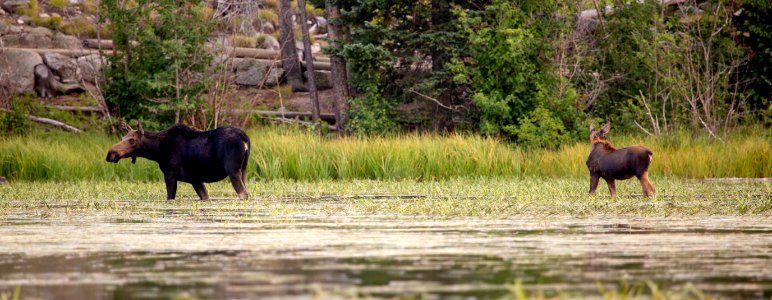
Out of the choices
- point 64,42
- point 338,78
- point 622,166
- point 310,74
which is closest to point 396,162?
point 622,166

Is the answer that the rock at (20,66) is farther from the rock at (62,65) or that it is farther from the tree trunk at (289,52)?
the tree trunk at (289,52)

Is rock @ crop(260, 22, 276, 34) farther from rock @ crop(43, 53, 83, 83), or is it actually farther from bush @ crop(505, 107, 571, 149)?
bush @ crop(505, 107, 571, 149)

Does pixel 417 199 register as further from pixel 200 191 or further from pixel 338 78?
pixel 338 78

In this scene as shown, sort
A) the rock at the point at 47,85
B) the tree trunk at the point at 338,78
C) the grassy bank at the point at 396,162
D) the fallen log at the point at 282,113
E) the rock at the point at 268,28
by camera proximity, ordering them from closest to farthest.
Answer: the grassy bank at the point at 396,162, the fallen log at the point at 282,113, the tree trunk at the point at 338,78, the rock at the point at 47,85, the rock at the point at 268,28

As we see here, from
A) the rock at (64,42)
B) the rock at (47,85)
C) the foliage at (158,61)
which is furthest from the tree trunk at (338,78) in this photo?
the rock at (64,42)

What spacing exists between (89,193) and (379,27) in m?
14.6

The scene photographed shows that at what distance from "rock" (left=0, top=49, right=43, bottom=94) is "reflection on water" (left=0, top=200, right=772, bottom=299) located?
2456cm

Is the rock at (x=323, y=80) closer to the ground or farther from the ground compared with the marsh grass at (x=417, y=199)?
closer to the ground

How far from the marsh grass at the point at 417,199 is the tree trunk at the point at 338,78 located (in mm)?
12607

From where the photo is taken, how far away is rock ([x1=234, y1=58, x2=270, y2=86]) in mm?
38034

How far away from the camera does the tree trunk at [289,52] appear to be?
36.0m

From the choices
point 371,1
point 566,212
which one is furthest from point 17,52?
point 566,212

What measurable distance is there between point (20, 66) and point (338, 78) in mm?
9569

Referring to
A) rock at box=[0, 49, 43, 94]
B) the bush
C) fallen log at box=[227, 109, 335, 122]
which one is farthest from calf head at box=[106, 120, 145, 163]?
rock at box=[0, 49, 43, 94]
